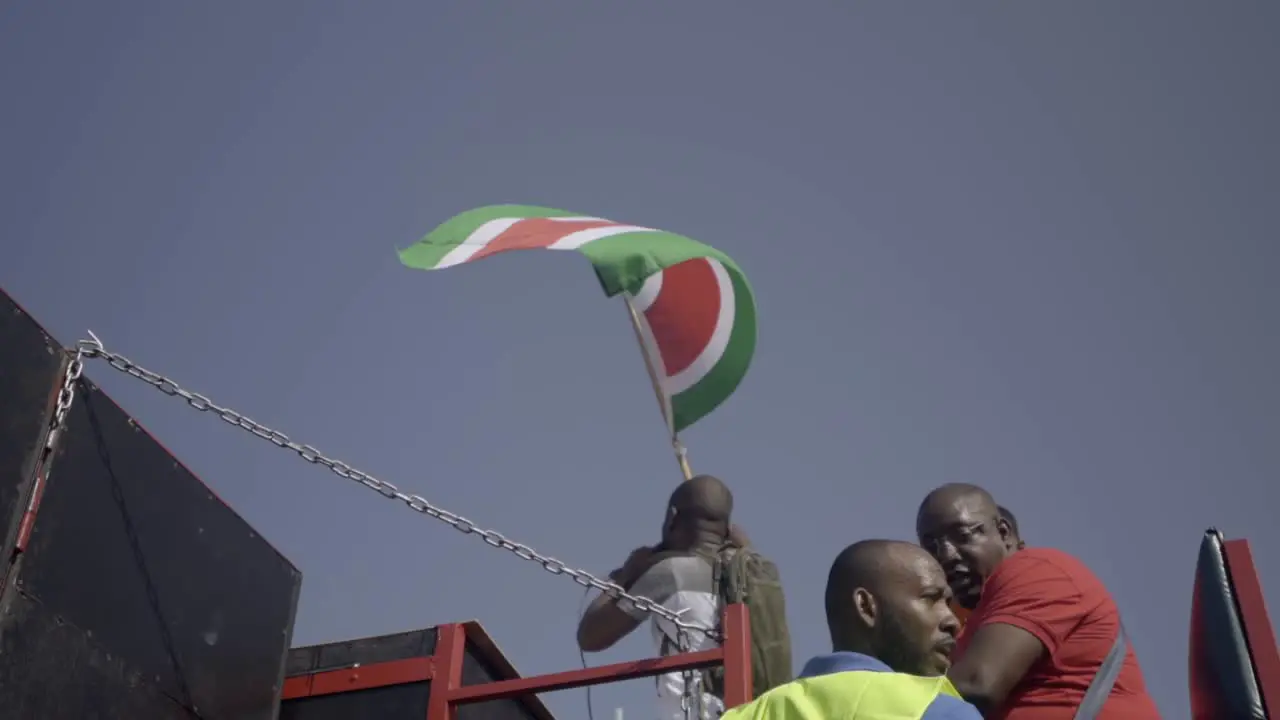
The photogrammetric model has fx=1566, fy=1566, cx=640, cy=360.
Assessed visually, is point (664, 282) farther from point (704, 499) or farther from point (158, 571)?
point (158, 571)

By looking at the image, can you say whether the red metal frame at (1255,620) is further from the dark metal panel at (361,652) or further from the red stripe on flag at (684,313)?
the red stripe on flag at (684,313)

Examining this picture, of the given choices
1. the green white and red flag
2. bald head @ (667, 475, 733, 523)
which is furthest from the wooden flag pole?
bald head @ (667, 475, 733, 523)

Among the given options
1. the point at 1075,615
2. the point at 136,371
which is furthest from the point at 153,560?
the point at 1075,615

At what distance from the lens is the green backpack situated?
5.75 m

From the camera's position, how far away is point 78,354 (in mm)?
4555

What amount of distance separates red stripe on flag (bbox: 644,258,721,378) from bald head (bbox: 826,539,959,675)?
4260 millimetres

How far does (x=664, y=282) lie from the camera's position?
816 centimetres

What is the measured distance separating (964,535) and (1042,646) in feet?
2.95

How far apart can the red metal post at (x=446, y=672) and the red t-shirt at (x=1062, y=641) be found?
186cm

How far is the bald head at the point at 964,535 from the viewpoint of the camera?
4879 mm

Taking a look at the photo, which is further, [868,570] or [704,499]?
[704,499]

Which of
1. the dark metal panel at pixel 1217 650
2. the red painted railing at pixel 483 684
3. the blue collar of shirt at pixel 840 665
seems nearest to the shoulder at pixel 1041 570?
the dark metal panel at pixel 1217 650

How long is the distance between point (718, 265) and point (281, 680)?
11.8 ft

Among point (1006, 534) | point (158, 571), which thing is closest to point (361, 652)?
point (158, 571)
